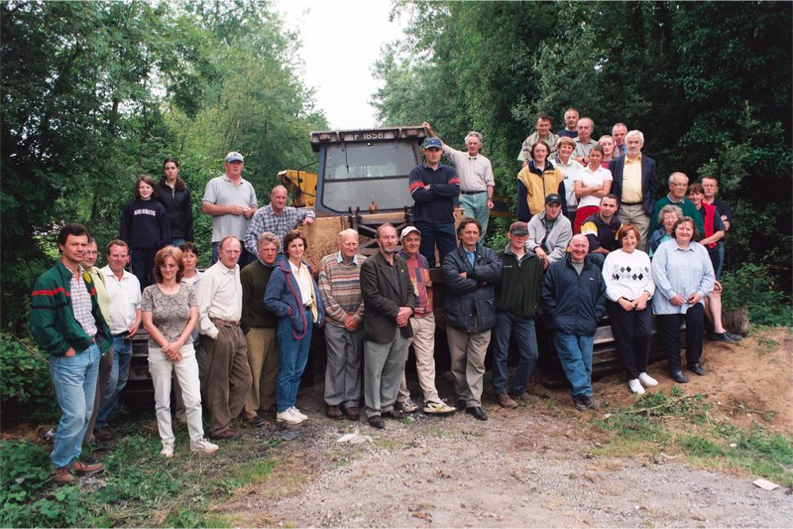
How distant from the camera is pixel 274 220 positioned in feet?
23.7

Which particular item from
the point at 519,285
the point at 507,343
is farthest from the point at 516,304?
the point at 507,343

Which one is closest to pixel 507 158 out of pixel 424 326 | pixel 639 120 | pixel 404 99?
pixel 639 120

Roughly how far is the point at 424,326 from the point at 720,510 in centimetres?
313

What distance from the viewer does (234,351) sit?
19.9 ft

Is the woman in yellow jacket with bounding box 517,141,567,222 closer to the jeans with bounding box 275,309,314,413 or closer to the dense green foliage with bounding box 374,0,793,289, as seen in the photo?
the jeans with bounding box 275,309,314,413

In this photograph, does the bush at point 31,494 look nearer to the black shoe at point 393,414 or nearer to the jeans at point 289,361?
the jeans at point 289,361

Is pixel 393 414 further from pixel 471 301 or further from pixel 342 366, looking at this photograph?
pixel 471 301

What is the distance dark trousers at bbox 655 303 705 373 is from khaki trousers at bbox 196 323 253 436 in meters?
4.54

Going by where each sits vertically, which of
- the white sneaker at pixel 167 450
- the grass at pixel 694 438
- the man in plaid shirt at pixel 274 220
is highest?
the man in plaid shirt at pixel 274 220

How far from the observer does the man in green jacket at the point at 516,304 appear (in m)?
6.74

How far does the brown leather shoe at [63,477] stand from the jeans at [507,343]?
4070 millimetres

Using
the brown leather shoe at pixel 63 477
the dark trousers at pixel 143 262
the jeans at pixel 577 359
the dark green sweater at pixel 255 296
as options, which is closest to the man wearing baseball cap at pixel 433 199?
the jeans at pixel 577 359

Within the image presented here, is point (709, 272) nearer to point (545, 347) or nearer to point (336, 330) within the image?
point (545, 347)

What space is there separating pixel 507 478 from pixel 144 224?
4568mm
